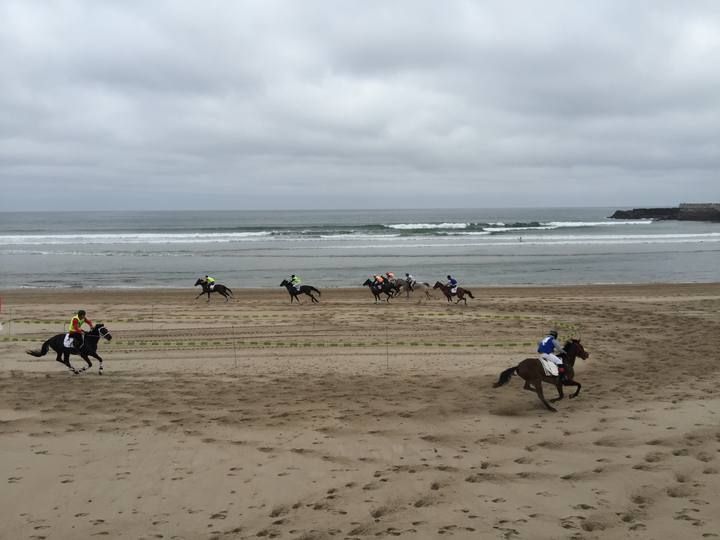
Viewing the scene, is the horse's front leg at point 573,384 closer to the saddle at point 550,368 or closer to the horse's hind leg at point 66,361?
the saddle at point 550,368

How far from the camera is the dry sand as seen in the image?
6.80m

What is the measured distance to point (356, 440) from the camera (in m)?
9.11

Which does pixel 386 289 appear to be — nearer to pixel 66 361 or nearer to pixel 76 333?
pixel 76 333

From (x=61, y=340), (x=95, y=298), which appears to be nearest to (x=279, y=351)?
(x=61, y=340)

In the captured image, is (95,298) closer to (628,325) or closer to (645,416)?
(628,325)

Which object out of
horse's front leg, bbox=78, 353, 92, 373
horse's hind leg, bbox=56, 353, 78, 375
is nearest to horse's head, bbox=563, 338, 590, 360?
horse's front leg, bbox=78, 353, 92, 373

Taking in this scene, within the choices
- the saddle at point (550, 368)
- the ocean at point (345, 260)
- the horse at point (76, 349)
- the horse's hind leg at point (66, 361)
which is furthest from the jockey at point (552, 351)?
the ocean at point (345, 260)

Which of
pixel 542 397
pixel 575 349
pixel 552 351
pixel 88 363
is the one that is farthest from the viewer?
pixel 88 363

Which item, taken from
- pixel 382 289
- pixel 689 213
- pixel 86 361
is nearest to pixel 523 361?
pixel 86 361

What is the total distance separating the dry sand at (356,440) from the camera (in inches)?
268

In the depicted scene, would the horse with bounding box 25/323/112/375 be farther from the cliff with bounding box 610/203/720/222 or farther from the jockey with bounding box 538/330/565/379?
the cliff with bounding box 610/203/720/222

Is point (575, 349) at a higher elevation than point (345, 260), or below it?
below

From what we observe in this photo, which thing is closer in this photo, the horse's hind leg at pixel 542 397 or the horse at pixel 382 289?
the horse's hind leg at pixel 542 397

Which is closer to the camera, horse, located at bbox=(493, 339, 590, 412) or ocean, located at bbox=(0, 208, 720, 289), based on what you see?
horse, located at bbox=(493, 339, 590, 412)
